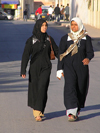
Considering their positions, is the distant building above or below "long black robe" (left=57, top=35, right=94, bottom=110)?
below

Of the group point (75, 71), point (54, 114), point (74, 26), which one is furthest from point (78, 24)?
point (54, 114)

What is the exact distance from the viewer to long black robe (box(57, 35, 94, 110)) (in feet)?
21.4

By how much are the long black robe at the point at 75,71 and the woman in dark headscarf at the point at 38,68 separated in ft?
0.82

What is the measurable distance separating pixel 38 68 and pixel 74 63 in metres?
0.59

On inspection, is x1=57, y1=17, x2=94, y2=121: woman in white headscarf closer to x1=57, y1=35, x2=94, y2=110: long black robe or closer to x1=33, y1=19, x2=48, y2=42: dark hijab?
x1=57, y1=35, x2=94, y2=110: long black robe

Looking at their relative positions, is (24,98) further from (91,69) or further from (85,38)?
(91,69)

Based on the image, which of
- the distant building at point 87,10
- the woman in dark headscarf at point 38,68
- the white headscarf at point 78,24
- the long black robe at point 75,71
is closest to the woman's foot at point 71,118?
the long black robe at point 75,71

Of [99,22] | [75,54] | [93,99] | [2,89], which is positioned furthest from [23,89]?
[99,22]

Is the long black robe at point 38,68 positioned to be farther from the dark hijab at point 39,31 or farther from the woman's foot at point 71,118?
the woman's foot at point 71,118

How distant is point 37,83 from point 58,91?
2683 millimetres

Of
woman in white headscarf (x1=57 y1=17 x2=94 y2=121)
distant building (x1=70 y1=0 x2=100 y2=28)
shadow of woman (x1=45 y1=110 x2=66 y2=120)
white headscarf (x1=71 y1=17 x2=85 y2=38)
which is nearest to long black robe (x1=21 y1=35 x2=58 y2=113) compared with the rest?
woman in white headscarf (x1=57 y1=17 x2=94 y2=121)

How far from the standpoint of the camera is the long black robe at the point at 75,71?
6508 mm

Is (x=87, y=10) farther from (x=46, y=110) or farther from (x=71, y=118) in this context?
(x=71, y=118)

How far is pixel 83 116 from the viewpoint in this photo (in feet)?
22.9
